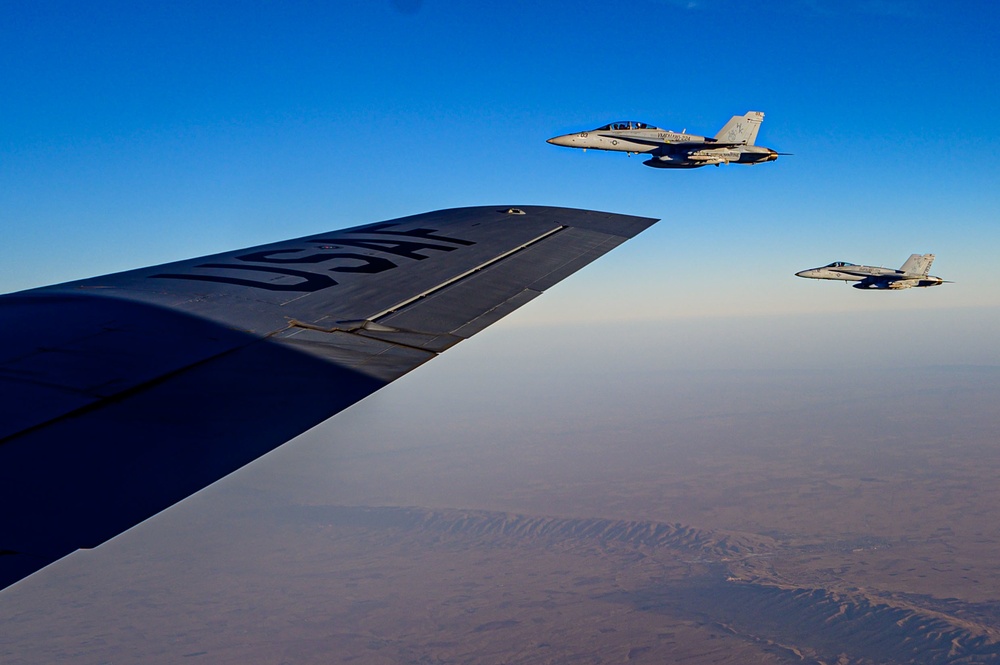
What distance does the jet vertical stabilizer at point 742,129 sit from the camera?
181 ft

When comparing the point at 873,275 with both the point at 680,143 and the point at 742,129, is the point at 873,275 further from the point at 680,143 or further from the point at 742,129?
the point at 680,143

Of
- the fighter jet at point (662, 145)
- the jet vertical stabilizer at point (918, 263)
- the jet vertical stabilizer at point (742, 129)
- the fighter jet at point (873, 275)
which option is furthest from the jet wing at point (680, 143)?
the jet vertical stabilizer at point (918, 263)

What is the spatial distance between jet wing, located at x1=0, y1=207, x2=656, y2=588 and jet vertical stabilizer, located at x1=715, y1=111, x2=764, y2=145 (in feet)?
163

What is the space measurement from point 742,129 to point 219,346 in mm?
58192

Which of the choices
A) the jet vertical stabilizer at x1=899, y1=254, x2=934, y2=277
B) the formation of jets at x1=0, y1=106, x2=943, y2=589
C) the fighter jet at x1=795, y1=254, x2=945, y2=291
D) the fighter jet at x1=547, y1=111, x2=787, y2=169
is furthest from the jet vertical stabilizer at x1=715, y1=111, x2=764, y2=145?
the formation of jets at x1=0, y1=106, x2=943, y2=589

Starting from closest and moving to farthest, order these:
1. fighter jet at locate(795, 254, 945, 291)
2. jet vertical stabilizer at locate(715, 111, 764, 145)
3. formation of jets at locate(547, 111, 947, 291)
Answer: formation of jets at locate(547, 111, 947, 291)
jet vertical stabilizer at locate(715, 111, 764, 145)
fighter jet at locate(795, 254, 945, 291)

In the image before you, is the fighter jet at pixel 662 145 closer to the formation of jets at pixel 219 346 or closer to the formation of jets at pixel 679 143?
the formation of jets at pixel 679 143

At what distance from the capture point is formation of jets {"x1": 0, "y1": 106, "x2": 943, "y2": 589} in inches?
159

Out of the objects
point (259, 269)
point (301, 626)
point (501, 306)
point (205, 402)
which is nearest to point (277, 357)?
point (205, 402)

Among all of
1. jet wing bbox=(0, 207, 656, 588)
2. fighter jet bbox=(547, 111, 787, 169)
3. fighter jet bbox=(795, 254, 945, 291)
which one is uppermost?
fighter jet bbox=(547, 111, 787, 169)

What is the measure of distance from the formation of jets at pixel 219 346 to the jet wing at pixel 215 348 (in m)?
0.02

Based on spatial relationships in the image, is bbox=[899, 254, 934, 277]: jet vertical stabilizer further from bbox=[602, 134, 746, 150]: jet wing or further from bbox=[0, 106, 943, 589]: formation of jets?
bbox=[0, 106, 943, 589]: formation of jets

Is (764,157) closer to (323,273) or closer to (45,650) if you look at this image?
(323,273)

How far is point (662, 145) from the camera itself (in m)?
50.1
